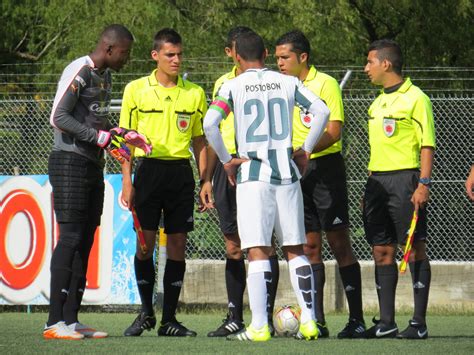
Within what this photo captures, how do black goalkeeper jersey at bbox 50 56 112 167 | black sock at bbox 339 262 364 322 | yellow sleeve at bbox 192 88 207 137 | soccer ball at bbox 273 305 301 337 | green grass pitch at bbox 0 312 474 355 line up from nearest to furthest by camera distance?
green grass pitch at bbox 0 312 474 355 < black goalkeeper jersey at bbox 50 56 112 167 < soccer ball at bbox 273 305 301 337 < black sock at bbox 339 262 364 322 < yellow sleeve at bbox 192 88 207 137

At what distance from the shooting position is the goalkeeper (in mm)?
7988

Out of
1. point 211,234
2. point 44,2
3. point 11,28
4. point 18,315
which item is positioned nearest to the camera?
point 18,315

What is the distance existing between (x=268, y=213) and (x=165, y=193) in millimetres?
1315

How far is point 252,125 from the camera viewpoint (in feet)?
25.2

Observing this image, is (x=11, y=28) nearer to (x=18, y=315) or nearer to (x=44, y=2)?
(x=44, y=2)

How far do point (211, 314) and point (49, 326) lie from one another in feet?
15.4

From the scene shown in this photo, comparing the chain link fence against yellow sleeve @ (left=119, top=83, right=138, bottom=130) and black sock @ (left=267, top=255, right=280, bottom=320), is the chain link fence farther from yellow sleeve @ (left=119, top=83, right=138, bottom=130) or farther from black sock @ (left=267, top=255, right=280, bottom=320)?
yellow sleeve @ (left=119, top=83, right=138, bottom=130)

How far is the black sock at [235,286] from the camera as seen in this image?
342 inches

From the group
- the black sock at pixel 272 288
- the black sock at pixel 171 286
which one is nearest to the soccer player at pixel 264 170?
the black sock at pixel 272 288

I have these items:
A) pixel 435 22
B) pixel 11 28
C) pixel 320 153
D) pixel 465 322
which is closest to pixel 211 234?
pixel 465 322

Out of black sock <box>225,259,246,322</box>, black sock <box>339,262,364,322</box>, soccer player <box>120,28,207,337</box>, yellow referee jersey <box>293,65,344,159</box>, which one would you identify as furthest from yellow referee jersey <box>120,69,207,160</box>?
black sock <box>339,262,364,322</box>

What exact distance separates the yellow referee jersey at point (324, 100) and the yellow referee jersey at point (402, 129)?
35cm

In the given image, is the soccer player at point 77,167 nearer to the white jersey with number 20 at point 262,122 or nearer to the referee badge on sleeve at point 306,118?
the white jersey with number 20 at point 262,122

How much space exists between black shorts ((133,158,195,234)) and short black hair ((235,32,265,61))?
48.3 inches
